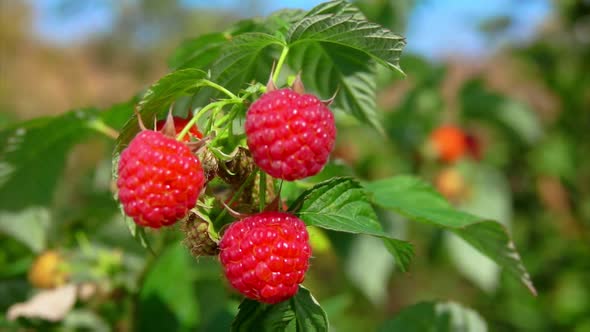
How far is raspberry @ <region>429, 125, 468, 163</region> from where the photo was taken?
1491 mm

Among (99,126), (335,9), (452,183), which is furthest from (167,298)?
(452,183)

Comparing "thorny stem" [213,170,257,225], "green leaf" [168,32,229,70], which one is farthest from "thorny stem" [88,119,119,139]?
"thorny stem" [213,170,257,225]

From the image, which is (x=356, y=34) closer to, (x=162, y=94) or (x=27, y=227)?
(x=162, y=94)

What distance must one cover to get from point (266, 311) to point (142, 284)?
33 cm

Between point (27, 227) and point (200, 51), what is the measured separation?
43 cm

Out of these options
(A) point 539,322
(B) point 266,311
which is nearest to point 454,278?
(A) point 539,322

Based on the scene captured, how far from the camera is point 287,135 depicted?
46cm

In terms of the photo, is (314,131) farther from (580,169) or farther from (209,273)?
(580,169)

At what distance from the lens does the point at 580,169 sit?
201cm

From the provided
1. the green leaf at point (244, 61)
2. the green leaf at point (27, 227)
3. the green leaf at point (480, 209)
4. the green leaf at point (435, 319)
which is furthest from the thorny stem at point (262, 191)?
the green leaf at point (480, 209)

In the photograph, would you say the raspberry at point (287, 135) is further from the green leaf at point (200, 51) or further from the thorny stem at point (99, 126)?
the thorny stem at point (99, 126)

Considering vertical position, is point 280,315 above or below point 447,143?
above

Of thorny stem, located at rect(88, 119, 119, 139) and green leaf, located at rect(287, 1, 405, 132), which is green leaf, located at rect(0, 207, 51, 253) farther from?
green leaf, located at rect(287, 1, 405, 132)

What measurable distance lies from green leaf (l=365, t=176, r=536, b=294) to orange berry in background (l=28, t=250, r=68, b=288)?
0.50 m
